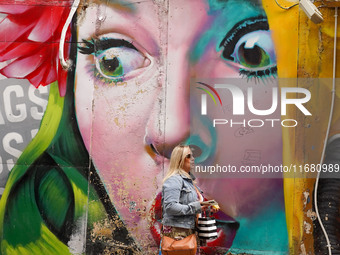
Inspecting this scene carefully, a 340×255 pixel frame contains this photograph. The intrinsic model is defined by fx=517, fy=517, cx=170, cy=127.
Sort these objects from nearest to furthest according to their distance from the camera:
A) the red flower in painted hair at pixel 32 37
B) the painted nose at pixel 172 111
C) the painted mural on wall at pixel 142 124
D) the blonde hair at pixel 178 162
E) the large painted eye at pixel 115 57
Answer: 1. the blonde hair at pixel 178 162
2. the painted mural on wall at pixel 142 124
3. the painted nose at pixel 172 111
4. the large painted eye at pixel 115 57
5. the red flower in painted hair at pixel 32 37

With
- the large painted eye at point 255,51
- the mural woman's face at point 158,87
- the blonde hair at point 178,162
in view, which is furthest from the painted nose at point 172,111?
the blonde hair at point 178,162

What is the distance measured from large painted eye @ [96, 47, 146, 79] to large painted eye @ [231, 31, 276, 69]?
4.09 feet

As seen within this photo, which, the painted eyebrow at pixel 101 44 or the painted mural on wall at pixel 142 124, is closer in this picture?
the painted mural on wall at pixel 142 124

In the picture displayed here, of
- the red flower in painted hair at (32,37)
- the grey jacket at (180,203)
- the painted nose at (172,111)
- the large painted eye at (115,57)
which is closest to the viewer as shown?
the grey jacket at (180,203)

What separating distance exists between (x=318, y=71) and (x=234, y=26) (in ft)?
3.92

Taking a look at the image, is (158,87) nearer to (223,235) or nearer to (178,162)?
(178,162)

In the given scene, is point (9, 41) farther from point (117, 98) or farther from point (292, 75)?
point (292, 75)

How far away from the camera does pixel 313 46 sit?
6398mm

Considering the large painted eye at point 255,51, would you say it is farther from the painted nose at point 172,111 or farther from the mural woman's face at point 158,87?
the painted nose at point 172,111

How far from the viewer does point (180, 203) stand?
516 centimetres

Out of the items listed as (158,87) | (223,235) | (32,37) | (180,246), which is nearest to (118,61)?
(158,87)

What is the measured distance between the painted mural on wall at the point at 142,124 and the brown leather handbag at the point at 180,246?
1.51 m

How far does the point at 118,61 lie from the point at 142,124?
2.94ft

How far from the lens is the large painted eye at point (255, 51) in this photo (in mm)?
6512
